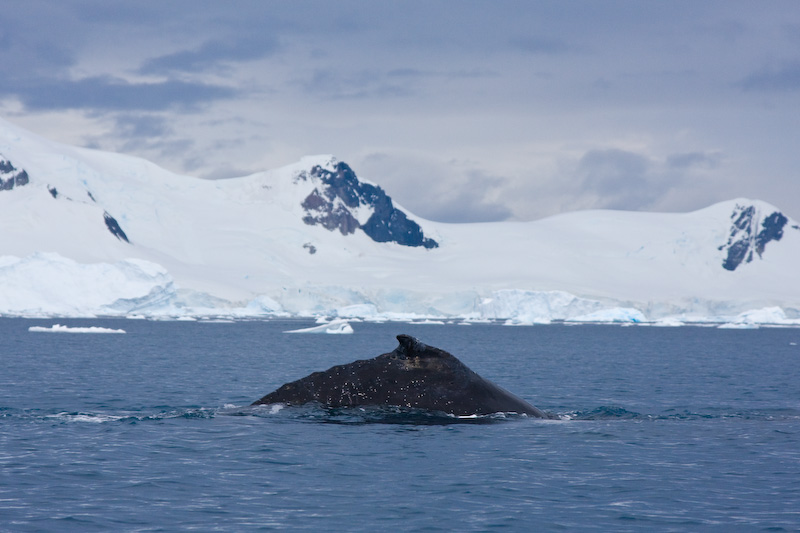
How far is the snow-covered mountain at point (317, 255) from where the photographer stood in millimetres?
108625

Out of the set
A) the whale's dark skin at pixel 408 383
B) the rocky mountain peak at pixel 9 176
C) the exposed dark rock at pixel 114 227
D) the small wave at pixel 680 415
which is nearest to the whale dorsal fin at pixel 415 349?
the whale's dark skin at pixel 408 383

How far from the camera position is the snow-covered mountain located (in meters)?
109

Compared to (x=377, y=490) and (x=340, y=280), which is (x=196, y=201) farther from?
(x=377, y=490)

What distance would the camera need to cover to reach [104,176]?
488 feet

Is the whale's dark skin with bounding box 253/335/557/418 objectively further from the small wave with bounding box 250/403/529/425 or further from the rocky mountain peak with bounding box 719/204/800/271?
the rocky mountain peak with bounding box 719/204/800/271

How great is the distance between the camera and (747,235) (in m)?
170

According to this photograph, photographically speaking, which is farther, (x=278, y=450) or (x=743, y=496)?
(x=278, y=450)

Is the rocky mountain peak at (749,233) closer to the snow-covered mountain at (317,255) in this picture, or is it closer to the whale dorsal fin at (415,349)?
the snow-covered mountain at (317,255)

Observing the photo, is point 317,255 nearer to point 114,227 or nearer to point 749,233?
point 114,227

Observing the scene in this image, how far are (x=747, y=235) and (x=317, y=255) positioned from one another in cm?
8180

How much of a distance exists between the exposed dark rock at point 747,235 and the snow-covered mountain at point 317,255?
0.37 meters

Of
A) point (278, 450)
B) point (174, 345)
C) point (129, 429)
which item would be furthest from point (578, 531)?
point (174, 345)

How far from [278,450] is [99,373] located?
20428 mm

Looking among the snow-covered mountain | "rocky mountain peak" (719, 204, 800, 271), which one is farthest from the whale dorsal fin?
"rocky mountain peak" (719, 204, 800, 271)
